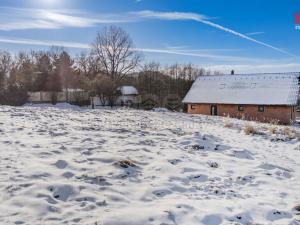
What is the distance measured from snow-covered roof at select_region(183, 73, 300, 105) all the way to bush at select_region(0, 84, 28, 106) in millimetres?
16707

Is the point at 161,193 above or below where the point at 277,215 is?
above

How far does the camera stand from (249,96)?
1241 inches

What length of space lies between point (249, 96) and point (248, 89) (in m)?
1.20

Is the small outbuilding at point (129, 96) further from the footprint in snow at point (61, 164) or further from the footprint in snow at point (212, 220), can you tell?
the footprint in snow at point (212, 220)

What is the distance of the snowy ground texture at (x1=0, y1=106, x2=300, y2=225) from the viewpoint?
4.00 m

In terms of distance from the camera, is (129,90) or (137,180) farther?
(129,90)

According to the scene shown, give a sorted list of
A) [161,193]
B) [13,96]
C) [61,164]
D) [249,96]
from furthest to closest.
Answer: [249,96] < [13,96] < [61,164] < [161,193]

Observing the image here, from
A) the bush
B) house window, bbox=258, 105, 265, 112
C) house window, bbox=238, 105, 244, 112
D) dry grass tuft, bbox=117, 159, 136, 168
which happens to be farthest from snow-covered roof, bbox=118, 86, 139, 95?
dry grass tuft, bbox=117, 159, 136, 168

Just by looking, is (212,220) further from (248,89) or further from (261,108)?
(248,89)

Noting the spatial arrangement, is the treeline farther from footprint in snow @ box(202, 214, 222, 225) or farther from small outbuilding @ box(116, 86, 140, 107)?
footprint in snow @ box(202, 214, 222, 225)

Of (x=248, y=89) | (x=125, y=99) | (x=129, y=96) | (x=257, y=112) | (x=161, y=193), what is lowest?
(x=161, y=193)

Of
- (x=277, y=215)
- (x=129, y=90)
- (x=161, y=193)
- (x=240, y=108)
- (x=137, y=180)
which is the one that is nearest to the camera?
(x=277, y=215)

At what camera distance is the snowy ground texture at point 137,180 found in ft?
13.1

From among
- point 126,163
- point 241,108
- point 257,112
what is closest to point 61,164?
point 126,163
